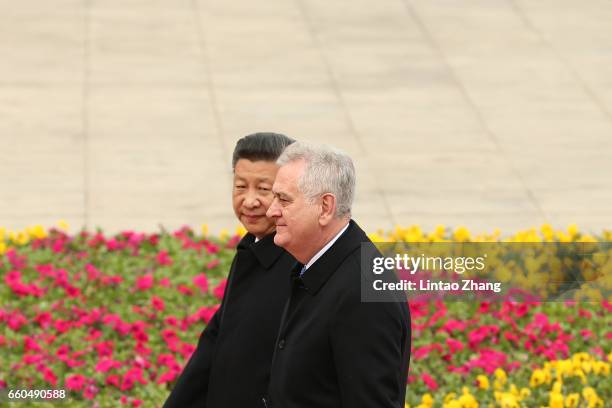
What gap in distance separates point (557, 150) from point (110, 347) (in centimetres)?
490

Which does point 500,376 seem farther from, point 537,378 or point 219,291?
point 219,291

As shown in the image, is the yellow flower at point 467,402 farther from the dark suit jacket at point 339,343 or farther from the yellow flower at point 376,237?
the yellow flower at point 376,237

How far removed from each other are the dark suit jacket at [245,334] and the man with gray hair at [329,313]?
17.0 inches

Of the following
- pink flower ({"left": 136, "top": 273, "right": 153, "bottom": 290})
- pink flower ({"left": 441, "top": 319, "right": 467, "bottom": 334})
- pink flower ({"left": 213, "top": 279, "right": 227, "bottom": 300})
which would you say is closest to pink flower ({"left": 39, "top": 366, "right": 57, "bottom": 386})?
pink flower ({"left": 136, "top": 273, "right": 153, "bottom": 290})

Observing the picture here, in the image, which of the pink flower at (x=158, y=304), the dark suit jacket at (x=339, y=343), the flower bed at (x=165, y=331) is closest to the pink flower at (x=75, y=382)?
the flower bed at (x=165, y=331)

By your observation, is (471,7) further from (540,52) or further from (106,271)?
(106,271)

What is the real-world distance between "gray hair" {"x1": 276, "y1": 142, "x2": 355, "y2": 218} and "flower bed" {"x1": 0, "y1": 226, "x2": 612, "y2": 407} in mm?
2694

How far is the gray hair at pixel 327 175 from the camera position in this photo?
372 cm

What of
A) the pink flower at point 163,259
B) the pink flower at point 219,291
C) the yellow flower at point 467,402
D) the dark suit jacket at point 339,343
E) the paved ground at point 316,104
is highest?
the paved ground at point 316,104

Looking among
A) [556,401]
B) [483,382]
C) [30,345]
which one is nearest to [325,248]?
[556,401]

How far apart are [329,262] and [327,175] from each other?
10.3 inches

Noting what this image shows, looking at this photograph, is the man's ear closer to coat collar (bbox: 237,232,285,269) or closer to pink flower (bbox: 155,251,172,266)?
coat collar (bbox: 237,232,285,269)

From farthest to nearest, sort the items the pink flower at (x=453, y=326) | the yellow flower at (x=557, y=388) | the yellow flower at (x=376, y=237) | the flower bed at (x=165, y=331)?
the yellow flower at (x=376, y=237), the pink flower at (x=453, y=326), the flower bed at (x=165, y=331), the yellow flower at (x=557, y=388)

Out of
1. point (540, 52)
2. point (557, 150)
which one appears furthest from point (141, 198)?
point (540, 52)
